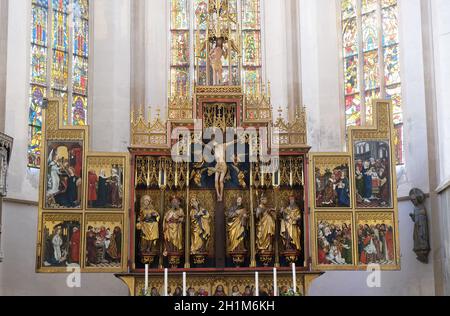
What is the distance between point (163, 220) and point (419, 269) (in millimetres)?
6572

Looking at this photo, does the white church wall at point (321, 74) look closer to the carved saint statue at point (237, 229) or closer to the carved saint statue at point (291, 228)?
the carved saint statue at point (291, 228)

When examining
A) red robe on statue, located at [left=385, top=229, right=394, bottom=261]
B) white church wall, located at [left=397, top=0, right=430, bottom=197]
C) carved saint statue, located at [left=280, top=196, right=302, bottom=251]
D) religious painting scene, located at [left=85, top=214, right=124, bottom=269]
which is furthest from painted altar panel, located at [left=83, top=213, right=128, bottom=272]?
white church wall, located at [left=397, top=0, right=430, bottom=197]

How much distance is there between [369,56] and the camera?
22.2 meters

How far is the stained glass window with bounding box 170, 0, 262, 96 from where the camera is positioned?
2306cm

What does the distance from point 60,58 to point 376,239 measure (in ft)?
33.8

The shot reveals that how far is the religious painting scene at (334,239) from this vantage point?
54.0 ft

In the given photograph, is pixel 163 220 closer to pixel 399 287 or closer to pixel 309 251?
pixel 309 251

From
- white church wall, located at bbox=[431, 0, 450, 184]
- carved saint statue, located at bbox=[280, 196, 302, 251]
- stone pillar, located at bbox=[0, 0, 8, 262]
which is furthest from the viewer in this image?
stone pillar, located at bbox=[0, 0, 8, 262]

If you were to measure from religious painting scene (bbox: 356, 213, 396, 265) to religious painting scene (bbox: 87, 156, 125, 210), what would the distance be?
5.01m

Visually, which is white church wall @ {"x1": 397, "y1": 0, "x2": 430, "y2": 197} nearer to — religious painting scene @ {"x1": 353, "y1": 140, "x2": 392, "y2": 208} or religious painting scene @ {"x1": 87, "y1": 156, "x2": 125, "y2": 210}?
religious painting scene @ {"x1": 353, "y1": 140, "x2": 392, "y2": 208}

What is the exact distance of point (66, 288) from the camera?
19.9m

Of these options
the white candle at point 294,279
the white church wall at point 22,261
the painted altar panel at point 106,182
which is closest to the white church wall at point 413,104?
the white candle at point 294,279

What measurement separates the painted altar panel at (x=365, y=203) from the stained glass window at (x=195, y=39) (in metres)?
6.43

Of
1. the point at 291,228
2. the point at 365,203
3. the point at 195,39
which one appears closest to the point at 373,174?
the point at 365,203
